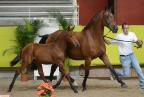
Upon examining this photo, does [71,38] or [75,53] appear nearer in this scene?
[71,38]

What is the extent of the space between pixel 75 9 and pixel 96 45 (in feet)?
17.8

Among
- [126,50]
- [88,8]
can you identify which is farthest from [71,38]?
[88,8]

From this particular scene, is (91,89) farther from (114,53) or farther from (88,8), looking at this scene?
(88,8)

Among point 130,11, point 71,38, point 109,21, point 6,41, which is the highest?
point 109,21

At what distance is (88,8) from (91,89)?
805cm

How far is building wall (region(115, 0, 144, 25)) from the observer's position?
19.9 m

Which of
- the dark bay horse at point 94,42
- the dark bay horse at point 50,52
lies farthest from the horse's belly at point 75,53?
the dark bay horse at point 50,52

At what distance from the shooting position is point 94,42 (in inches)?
572

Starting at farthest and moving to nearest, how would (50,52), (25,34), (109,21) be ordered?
(25,34), (109,21), (50,52)

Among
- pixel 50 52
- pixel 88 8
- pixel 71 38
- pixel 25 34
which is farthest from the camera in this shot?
pixel 88 8

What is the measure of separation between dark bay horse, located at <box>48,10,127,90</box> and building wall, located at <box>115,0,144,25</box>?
5.42m

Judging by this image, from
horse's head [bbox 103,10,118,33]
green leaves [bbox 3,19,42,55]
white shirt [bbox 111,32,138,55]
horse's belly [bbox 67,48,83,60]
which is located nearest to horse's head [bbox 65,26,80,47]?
horse's belly [bbox 67,48,83,60]

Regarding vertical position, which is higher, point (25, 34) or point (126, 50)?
point (25, 34)

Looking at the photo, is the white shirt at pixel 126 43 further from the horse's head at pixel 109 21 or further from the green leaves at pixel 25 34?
the green leaves at pixel 25 34
